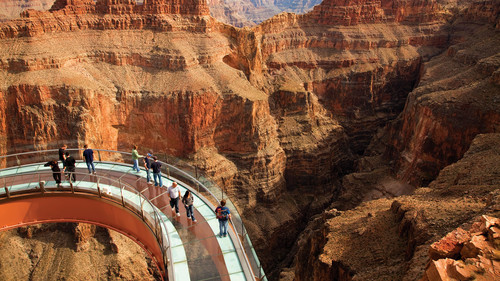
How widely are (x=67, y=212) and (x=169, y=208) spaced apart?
7962 millimetres

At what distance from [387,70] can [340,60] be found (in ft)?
29.1

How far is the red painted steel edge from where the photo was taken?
22484 mm

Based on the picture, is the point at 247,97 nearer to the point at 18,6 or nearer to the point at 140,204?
the point at 140,204

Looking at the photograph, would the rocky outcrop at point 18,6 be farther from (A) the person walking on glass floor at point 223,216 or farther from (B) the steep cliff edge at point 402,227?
(A) the person walking on glass floor at point 223,216

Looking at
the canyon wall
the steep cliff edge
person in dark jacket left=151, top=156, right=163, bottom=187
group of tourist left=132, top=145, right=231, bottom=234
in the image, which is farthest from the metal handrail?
the canyon wall

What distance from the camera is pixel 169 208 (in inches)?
824

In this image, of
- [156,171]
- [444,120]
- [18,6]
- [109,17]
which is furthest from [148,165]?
[18,6]

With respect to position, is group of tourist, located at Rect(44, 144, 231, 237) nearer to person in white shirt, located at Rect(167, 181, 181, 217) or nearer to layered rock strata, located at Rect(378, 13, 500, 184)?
person in white shirt, located at Rect(167, 181, 181, 217)

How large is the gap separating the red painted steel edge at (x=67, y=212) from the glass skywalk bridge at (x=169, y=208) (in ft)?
1.70

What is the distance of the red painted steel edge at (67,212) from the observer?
22484 millimetres

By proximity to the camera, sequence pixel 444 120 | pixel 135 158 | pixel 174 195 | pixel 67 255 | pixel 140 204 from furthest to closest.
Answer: pixel 444 120, pixel 67 255, pixel 135 158, pixel 140 204, pixel 174 195

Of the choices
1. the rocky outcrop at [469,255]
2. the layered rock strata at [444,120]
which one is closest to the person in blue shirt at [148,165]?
the rocky outcrop at [469,255]

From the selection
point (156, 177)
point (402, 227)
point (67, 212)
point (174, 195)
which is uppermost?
point (156, 177)

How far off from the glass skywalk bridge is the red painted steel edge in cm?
52
